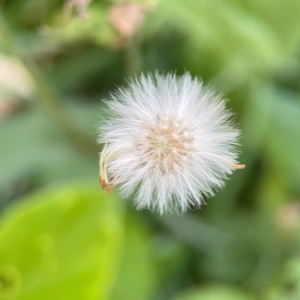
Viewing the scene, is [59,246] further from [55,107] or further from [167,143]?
[167,143]

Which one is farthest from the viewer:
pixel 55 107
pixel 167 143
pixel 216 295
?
pixel 216 295

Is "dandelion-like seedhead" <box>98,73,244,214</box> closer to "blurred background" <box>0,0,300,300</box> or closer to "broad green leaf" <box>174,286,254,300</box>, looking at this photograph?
"blurred background" <box>0,0,300,300</box>

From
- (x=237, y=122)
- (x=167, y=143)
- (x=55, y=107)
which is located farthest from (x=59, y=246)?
(x=167, y=143)

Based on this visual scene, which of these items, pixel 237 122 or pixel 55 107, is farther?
pixel 237 122

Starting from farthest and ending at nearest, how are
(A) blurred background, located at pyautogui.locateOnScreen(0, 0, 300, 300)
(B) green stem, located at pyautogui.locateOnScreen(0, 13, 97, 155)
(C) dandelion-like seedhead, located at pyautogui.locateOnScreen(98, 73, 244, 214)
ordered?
(A) blurred background, located at pyautogui.locateOnScreen(0, 0, 300, 300), (B) green stem, located at pyautogui.locateOnScreen(0, 13, 97, 155), (C) dandelion-like seedhead, located at pyautogui.locateOnScreen(98, 73, 244, 214)

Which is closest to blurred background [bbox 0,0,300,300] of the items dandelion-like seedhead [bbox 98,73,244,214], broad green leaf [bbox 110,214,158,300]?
broad green leaf [bbox 110,214,158,300]

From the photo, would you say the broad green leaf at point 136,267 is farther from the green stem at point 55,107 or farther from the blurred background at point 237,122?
the green stem at point 55,107

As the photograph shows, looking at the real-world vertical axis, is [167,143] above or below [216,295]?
below
